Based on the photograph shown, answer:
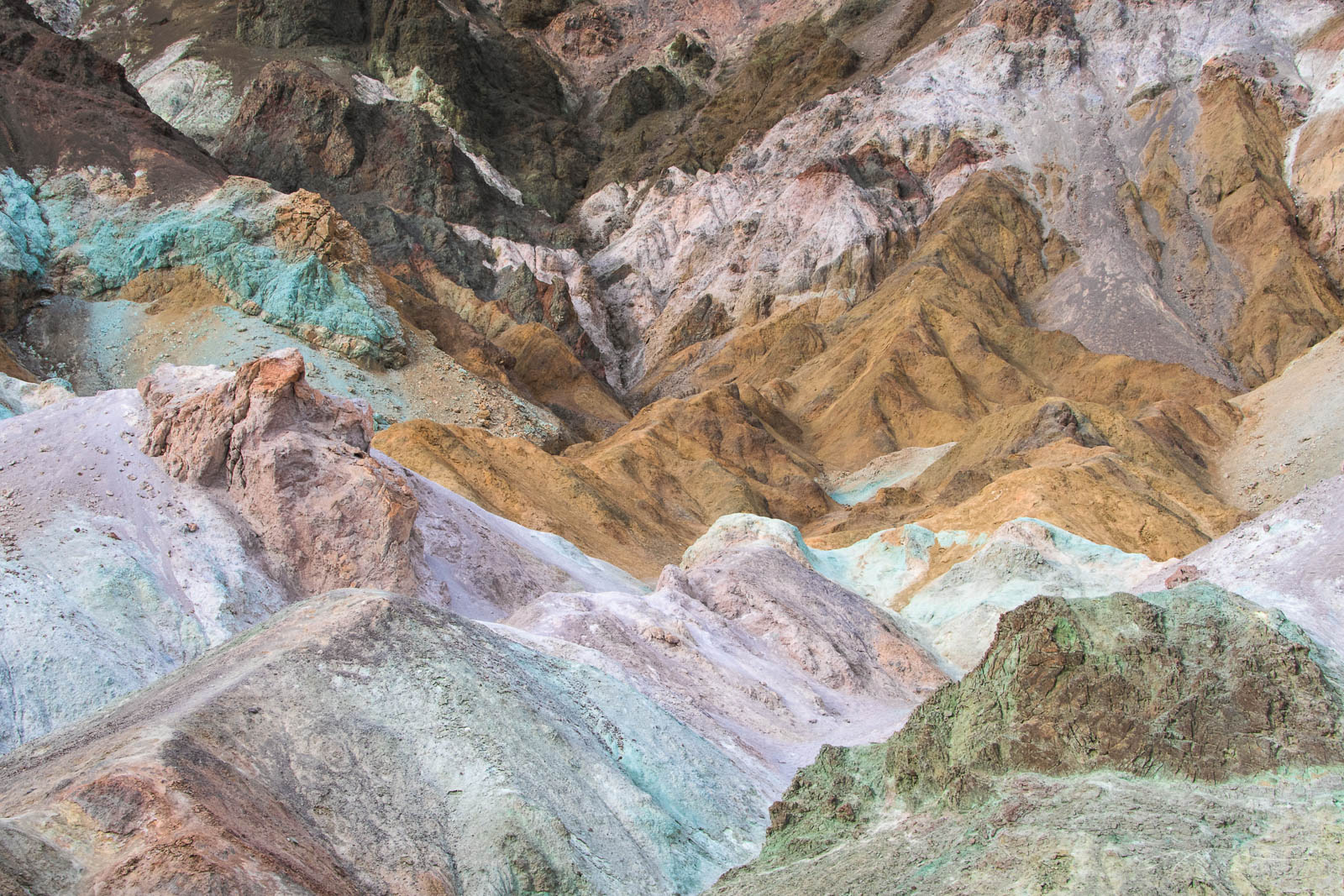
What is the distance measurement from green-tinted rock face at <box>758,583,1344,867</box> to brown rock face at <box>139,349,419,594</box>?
8405 millimetres

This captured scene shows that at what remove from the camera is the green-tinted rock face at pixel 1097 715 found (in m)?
7.96

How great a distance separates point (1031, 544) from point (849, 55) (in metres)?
64.9

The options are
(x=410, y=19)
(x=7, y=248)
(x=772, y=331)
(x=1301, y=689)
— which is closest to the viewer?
(x=1301, y=689)

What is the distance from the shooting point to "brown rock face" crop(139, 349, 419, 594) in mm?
15547

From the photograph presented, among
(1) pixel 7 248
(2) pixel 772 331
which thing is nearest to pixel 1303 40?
(2) pixel 772 331

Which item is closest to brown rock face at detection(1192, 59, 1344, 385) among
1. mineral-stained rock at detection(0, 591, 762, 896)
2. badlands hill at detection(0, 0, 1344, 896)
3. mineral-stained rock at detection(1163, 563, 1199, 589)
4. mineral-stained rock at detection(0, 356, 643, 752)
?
badlands hill at detection(0, 0, 1344, 896)

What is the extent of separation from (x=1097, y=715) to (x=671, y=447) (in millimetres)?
31923

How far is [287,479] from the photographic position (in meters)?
15.7

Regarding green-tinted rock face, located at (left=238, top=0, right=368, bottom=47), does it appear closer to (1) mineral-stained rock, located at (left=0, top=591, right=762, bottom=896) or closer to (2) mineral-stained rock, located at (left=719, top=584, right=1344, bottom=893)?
(1) mineral-stained rock, located at (left=0, top=591, right=762, bottom=896)

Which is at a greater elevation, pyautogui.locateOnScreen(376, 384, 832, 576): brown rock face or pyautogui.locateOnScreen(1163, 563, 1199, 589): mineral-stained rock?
pyautogui.locateOnScreen(1163, 563, 1199, 589): mineral-stained rock

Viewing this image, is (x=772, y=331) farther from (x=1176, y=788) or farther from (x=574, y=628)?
(x=1176, y=788)

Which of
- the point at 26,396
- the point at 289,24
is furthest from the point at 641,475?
the point at 289,24

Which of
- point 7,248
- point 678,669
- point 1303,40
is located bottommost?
point 678,669

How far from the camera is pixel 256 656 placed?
29.1ft
